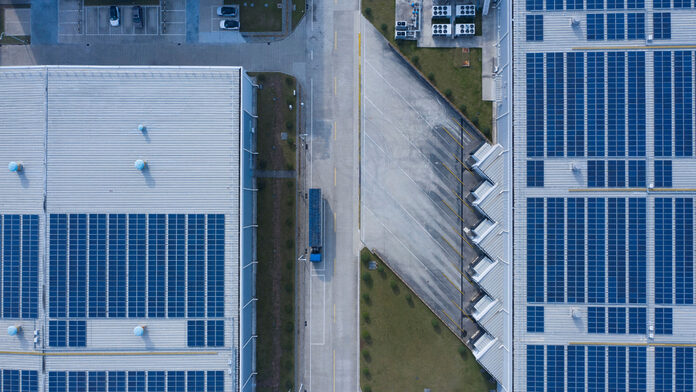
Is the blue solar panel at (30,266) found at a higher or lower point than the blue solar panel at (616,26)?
lower

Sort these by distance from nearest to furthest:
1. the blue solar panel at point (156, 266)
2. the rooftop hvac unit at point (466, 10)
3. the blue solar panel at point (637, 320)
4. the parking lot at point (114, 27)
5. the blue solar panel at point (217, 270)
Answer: the blue solar panel at point (637, 320) < the blue solar panel at point (156, 266) < the blue solar panel at point (217, 270) < the rooftop hvac unit at point (466, 10) < the parking lot at point (114, 27)

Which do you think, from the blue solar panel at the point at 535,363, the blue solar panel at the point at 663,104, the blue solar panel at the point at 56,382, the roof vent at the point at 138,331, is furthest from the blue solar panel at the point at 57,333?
the blue solar panel at the point at 663,104

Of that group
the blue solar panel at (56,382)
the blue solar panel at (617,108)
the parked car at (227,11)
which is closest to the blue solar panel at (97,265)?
the blue solar panel at (56,382)

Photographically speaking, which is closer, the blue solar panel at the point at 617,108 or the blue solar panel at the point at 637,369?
the blue solar panel at the point at 637,369

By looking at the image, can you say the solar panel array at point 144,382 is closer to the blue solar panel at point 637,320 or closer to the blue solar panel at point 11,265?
the blue solar panel at point 11,265

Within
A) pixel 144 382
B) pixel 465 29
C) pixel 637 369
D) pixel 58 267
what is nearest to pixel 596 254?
pixel 637 369

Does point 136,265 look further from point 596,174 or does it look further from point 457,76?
point 596,174

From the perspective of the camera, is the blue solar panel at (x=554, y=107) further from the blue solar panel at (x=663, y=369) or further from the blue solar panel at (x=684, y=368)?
the blue solar panel at (x=684, y=368)

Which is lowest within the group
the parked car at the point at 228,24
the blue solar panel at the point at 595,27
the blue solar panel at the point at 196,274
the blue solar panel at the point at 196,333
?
the blue solar panel at the point at 196,333

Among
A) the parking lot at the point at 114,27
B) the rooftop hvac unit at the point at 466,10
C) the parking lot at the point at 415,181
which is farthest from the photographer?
the parking lot at the point at 114,27
